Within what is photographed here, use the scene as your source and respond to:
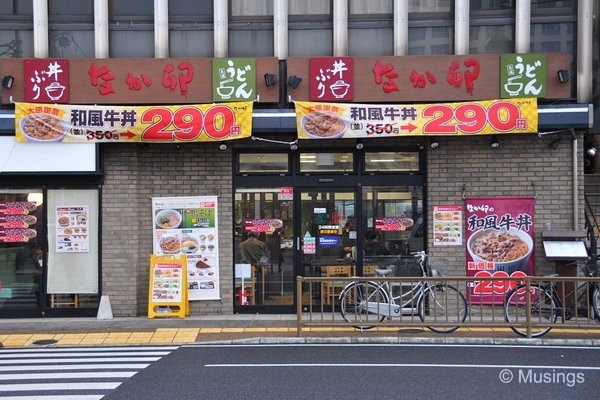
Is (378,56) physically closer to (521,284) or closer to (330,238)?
(330,238)

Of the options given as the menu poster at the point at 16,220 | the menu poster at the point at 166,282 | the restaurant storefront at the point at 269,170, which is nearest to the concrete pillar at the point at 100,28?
the restaurant storefront at the point at 269,170

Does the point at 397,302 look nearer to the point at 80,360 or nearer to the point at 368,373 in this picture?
the point at 368,373

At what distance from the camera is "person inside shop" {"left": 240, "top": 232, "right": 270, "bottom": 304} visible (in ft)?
42.0

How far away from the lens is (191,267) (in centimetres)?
1261

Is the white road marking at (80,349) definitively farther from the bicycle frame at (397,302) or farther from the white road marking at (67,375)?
the bicycle frame at (397,302)

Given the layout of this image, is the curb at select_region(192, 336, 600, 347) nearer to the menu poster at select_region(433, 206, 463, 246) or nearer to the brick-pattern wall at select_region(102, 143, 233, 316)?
the brick-pattern wall at select_region(102, 143, 233, 316)

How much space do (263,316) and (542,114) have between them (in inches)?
269

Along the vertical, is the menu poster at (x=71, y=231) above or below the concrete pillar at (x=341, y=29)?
below

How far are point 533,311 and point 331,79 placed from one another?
577 centimetres

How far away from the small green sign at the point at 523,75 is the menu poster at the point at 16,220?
987cm

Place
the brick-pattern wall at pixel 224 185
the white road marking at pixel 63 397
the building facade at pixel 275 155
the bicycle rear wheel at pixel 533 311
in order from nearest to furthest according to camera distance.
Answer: the white road marking at pixel 63 397 < the bicycle rear wheel at pixel 533 311 < the building facade at pixel 275 155 < the brick-pattern wall at pixel 224 185

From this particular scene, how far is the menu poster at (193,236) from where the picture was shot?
12.6m

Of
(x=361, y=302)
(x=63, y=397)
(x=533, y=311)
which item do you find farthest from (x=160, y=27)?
(x=533, y=311)

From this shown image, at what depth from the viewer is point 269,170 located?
12.8 metres
